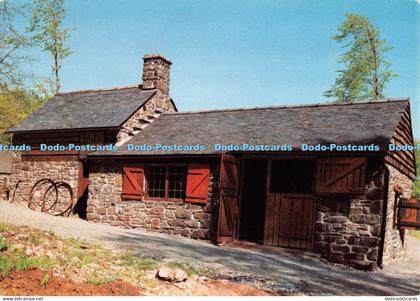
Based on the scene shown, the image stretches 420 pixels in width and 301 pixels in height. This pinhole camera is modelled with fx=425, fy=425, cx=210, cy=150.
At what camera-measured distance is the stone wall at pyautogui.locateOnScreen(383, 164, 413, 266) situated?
1088 cm

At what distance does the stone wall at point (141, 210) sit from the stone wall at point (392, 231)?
456 centimetres

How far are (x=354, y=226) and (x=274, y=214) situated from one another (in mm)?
2219

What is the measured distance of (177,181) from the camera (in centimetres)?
1316

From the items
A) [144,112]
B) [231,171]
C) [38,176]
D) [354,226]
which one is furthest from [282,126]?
[38,176]

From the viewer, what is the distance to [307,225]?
36.9 ft

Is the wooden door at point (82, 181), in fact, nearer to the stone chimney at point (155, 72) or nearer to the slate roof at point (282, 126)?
the slate roof at point (282, 126)

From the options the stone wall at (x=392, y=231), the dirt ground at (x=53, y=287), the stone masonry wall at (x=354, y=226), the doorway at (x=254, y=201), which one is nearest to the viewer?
the dirt ground at (x=53, y=287)

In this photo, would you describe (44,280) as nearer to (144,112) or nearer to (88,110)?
(144,112)

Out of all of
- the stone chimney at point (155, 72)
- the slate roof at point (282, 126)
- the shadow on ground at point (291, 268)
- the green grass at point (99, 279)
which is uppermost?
the stone chimney at point (155, 72)

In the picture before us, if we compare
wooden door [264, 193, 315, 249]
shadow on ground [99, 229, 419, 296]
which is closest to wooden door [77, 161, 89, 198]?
shadow on ground [99, 229, 419, 296]

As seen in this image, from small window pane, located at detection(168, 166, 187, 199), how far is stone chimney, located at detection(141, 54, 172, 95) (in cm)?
502

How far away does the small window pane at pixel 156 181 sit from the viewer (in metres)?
13.4

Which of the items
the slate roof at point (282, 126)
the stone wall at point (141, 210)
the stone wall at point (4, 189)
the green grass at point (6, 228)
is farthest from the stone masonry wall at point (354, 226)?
the stone wall at point (4, 189)

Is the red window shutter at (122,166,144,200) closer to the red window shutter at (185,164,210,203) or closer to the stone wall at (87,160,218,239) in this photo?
the stone wall at (87,160,218,239)
